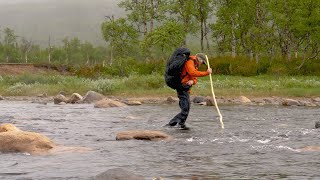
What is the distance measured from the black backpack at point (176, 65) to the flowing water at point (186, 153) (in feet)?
5.25

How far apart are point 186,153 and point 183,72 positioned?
4.70m

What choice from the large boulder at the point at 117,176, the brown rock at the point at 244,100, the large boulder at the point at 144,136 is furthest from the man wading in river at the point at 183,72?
the brown rock at the point at 244,100

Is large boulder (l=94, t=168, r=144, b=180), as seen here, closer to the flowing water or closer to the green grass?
the flowing water

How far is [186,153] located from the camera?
12047 mm

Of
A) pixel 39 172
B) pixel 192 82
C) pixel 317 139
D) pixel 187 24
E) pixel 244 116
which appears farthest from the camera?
pixel 187 24

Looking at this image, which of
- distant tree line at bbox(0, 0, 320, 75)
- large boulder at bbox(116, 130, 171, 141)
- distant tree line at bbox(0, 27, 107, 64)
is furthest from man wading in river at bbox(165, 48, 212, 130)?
distant tree line at bbox(0, 27, 107, 64)

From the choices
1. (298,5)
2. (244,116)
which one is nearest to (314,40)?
(298,5)

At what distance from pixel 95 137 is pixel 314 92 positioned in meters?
22.2

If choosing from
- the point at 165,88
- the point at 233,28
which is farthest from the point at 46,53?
the point at 165,88

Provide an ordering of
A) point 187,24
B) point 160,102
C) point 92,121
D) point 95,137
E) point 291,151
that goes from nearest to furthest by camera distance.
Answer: point 291,151 < point 95,137 < point 92,121 < point 160,102 < point 187,24

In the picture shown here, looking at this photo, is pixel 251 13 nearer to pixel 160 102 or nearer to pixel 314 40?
pixel 314 40

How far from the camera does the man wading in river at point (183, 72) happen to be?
15883mm

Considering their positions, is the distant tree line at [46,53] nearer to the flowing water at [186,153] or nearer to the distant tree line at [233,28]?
the distant tree line at [233,28]

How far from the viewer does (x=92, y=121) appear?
20156 millimetres
